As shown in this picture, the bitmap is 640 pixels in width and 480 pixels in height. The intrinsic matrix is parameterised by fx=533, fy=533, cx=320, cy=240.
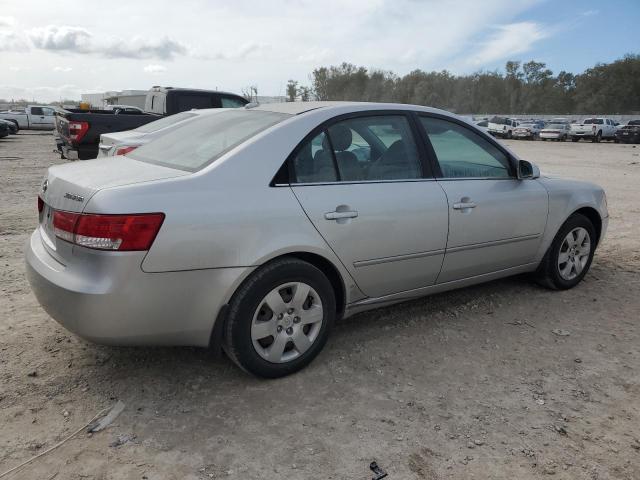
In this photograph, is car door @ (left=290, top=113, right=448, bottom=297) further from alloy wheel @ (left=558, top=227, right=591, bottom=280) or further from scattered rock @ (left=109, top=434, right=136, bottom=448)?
alloy wheel @ (left=558, top=227, right=591, bottom=280)

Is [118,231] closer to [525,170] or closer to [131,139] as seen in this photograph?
[525,170]

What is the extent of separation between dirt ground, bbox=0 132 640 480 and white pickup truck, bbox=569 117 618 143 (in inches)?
1420

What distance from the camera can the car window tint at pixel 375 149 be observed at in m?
3.38

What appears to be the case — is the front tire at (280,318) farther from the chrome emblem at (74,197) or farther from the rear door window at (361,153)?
the chrome emblem at (74,197)

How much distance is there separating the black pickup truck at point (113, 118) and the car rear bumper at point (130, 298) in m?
7.52

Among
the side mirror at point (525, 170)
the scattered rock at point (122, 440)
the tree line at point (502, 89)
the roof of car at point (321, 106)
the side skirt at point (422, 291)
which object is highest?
the tree line at point (502, 89)

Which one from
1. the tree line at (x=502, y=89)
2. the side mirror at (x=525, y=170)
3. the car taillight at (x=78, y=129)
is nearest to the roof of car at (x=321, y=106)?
the side mirror at (x=525, y=170)

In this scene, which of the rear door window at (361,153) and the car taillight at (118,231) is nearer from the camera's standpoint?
the car taillight at (118,231)

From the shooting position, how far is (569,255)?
15.5 ft

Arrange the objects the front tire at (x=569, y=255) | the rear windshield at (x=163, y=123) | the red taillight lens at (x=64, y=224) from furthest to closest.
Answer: the rear windshield at (x=163, y=123)
the front tire at (x=569, y=255)
the red taillight lens at (x=64, y=224)

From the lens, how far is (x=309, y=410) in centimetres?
284

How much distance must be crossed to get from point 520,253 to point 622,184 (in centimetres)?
995

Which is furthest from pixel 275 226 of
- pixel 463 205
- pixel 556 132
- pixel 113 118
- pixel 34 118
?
pixel 556 132

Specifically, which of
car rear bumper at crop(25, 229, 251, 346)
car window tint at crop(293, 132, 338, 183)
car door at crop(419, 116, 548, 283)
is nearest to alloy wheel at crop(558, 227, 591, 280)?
car door at crop(419, 116, 548, 283)
